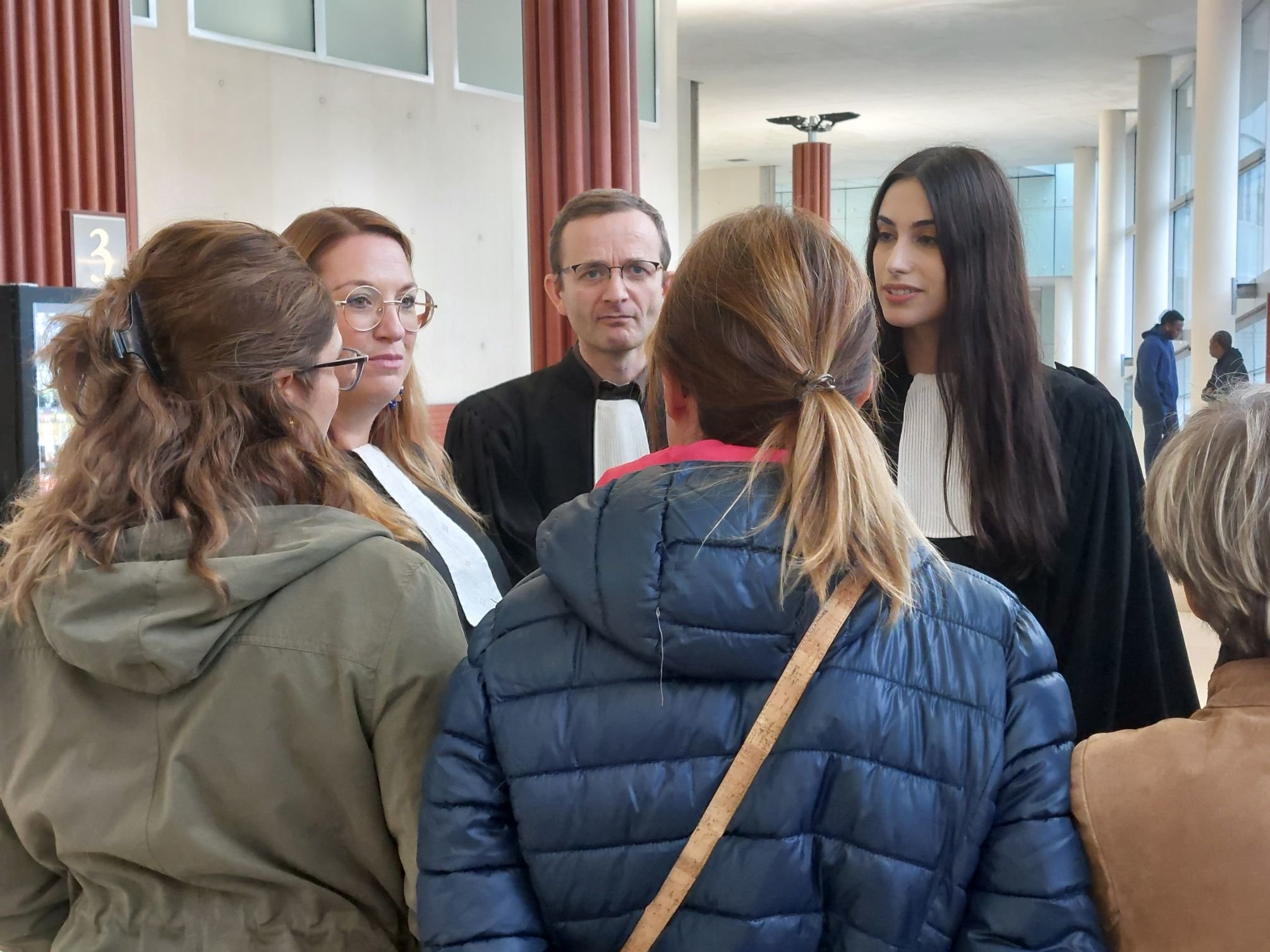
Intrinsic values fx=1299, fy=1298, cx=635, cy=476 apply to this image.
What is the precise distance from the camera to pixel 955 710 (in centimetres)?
121

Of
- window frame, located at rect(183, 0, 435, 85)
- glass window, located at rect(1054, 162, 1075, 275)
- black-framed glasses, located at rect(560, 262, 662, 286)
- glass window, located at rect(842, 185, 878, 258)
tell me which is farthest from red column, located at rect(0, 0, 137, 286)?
glass window, located at rect(1054, 162, 1075, 275)

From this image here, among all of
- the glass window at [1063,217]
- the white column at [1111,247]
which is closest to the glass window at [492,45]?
the white column at [1111,247]

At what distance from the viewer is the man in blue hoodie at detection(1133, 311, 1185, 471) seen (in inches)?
434

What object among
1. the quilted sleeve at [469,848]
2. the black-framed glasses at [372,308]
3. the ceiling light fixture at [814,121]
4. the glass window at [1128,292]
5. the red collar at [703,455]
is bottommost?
the quilted sleeve at [469,848]

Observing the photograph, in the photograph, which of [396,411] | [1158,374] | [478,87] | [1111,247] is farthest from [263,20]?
[1111,247]

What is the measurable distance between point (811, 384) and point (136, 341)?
71 cm

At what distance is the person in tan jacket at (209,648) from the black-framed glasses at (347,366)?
5 cm

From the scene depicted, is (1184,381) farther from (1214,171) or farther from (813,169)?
(813,169)

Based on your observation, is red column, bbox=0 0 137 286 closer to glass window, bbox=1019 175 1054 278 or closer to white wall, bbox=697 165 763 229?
white wall, bbox=697 165 763 229

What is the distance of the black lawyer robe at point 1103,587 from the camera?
209 cm

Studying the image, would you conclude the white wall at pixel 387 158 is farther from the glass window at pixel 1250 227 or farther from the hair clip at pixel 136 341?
the glass window at pixel 1250 227

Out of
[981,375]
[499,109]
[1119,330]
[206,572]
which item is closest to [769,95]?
[1119,330]

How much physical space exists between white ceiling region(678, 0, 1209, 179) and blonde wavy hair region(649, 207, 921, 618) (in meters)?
10.8

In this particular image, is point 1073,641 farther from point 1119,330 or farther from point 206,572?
point 1119,330
